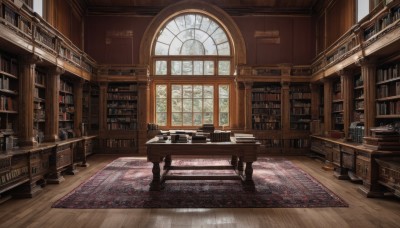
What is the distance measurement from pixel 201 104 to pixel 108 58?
3490 mm

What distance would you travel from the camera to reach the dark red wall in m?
10.3

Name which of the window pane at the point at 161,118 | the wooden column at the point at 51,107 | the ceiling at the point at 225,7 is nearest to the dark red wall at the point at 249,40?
the ceiling at the point at 225,7

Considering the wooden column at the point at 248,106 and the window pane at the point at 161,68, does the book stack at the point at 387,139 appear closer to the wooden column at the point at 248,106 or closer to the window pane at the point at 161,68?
the wooden column at the point at 248,106

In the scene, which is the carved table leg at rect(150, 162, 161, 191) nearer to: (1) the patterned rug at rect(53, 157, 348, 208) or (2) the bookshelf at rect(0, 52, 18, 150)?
(1) the patterned rug at rect(53, 157, 348, 208)

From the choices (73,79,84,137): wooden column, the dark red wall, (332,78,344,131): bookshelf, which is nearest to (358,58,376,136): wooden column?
(332,78,344,131): bookshelf

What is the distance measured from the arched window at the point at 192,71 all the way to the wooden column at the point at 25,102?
5374 mm

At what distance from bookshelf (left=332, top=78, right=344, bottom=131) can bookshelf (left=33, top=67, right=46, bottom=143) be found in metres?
6.82

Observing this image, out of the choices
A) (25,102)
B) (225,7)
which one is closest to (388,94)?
(225,7)

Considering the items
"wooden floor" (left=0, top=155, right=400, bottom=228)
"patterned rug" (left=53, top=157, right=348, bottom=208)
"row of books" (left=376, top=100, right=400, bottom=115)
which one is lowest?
"wooden floor" (left=0, top=155, right=400, bottom=228)

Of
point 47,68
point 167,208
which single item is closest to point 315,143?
point 167,208

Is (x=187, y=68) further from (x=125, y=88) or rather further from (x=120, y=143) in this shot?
(x=120, y=143)

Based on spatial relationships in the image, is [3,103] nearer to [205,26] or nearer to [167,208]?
[167,208]

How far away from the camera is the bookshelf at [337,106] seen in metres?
7.82

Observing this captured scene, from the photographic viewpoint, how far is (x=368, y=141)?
5125mm
